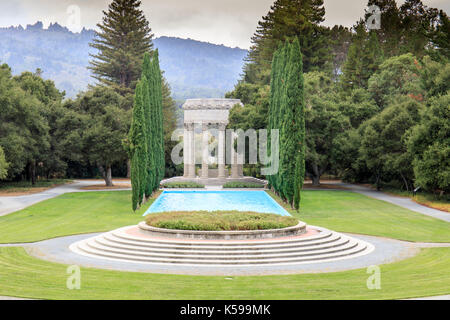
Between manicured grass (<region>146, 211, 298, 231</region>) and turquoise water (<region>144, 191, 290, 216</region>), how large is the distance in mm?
10747

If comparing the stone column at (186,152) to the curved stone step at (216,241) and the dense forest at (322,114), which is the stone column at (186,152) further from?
the curved stone step at (216,241)

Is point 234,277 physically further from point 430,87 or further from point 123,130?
point 123,130

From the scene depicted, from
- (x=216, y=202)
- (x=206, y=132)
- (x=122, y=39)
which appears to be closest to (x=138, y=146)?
(x=216, y=202)

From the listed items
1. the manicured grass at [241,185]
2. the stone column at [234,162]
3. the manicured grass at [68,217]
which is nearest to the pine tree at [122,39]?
the stone column at [234,162]

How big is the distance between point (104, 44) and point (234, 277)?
7134 cm

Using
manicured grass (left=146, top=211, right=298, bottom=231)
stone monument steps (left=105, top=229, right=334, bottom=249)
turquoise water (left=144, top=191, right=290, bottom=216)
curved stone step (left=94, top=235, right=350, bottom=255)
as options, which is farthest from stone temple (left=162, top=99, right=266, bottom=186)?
curved stone step (left=94, top=235, right=350, bottom=255)

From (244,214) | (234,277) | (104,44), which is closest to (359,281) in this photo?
(234,277)

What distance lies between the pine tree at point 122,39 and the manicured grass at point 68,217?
3668 centimetres

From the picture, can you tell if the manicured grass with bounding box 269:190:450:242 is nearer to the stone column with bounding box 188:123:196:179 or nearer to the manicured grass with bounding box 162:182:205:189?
the manicured grass with bounding box 162:182:205:189

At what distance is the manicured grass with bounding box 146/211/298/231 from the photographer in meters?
20.6

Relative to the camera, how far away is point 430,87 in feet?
141

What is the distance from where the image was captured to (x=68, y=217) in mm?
32312

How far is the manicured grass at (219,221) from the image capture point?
20.6m
